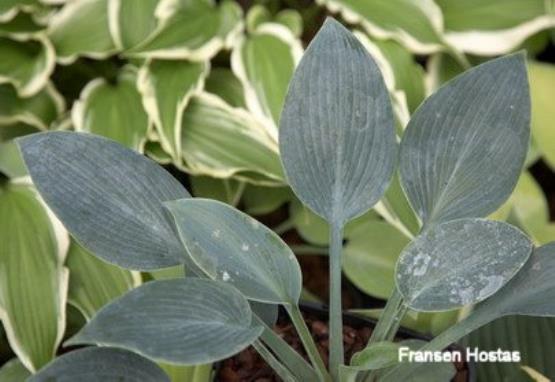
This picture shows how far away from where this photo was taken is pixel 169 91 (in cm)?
97

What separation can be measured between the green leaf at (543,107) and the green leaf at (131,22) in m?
0.49

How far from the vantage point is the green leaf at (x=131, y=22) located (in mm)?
999

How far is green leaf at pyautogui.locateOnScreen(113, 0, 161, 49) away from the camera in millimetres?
999

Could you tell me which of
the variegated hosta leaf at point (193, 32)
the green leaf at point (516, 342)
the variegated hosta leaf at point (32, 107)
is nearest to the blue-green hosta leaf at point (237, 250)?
the green leaf at point (516, 342)

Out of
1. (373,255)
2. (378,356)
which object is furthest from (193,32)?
(378,356)

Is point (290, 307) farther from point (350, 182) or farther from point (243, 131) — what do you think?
point (243, 131)

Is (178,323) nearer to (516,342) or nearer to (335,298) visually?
(335,298)

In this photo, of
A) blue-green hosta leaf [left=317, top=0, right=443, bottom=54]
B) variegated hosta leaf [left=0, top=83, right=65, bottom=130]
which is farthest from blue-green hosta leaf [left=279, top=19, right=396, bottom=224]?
variegated hosta leaf [left=0, top=83, right=65, bottom=130]

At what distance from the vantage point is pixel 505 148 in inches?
23.5

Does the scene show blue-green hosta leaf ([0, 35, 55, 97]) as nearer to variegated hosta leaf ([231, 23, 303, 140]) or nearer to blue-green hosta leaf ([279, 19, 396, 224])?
variegated hosta leaf ([231, 23, 303, 140])

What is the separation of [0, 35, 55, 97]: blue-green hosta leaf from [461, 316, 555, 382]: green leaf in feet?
1.91

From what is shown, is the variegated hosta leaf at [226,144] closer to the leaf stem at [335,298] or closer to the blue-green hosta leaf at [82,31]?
the blue-green hosta leaf at [82,31]

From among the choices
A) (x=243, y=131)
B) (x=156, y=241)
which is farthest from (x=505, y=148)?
(x=243, y=131)

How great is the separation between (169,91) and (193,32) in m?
0.08
